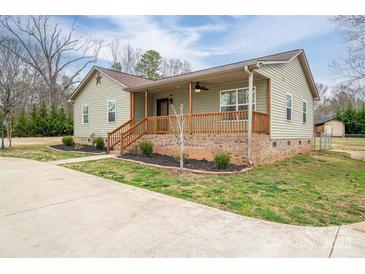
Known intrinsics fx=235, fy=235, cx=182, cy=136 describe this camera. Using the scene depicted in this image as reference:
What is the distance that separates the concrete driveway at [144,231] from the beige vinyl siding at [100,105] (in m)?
9.75

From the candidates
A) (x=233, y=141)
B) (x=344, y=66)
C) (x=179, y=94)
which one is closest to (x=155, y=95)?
(x=179, y=94)

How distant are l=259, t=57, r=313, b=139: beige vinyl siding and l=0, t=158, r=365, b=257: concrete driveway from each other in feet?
24.2

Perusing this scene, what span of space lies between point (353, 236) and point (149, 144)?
885cm

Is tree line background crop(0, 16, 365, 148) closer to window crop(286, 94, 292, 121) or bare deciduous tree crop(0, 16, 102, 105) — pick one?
bare deciduous tree crop(0, 16, 102, 105)

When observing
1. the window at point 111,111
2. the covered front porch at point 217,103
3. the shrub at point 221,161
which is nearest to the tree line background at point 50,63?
the window at point 111,111

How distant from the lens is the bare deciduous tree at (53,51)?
27.0m

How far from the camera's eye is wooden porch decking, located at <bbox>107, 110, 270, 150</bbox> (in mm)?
9141

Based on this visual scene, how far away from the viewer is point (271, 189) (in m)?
5.85

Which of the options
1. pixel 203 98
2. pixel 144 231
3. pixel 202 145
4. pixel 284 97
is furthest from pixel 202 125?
pixel 144 231

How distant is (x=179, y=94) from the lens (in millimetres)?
13531

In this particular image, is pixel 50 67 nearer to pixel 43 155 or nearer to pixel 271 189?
pixel 43 155

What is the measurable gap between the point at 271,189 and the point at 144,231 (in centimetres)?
370

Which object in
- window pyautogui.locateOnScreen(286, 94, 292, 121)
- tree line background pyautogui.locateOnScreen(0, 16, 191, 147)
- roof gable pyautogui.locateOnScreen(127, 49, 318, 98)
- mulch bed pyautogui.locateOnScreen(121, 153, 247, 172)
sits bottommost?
mulch bed pyautogui.locateOnScreen(121, 153, 247, 172)

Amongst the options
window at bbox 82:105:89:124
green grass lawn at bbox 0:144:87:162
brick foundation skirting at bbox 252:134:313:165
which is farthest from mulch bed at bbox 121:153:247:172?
window at bbox 82:105:89:124
